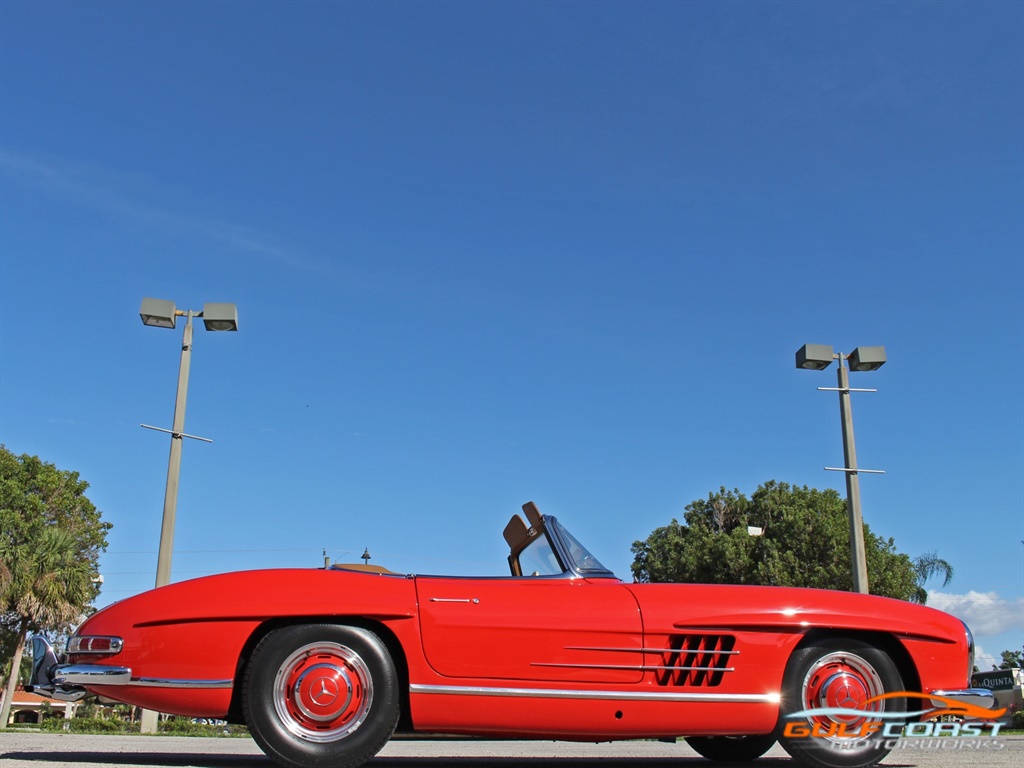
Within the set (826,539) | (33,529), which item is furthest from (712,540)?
(33,529)

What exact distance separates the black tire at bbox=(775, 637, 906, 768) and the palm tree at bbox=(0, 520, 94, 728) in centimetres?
2141

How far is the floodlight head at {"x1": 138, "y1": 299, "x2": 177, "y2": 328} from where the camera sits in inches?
511

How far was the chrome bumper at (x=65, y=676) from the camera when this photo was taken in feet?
12.1

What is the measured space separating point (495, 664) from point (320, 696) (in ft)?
2.40

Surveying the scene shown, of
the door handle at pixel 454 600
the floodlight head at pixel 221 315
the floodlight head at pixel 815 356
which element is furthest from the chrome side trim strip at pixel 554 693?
the floodlight head at pixel 815 356

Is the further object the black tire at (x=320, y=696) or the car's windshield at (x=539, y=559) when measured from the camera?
the car's windshield at (x=539, y=559)

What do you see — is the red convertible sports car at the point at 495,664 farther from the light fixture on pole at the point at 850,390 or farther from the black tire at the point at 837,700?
A: the light fixture on pole at the point at 850,390

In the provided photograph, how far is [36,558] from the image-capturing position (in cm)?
2175

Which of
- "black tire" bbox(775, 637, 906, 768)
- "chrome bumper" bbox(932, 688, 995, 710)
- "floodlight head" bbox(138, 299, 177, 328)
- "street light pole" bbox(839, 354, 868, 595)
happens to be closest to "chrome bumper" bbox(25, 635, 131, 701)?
"black tire" bbox(775, 637, 906, 768)

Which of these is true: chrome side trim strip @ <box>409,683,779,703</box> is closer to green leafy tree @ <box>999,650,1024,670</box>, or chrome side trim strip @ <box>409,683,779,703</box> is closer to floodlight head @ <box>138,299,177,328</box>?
floodlight head @ <box>138,299,177,328</box>

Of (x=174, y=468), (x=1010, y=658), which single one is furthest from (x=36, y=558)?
(x=1010, y=658)

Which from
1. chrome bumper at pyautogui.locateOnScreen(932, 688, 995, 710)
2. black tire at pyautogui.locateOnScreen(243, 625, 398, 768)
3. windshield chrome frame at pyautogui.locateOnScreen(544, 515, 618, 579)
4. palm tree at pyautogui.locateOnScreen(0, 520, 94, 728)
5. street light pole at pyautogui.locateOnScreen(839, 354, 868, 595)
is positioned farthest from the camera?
palm tree at pyautogui.locateOnScreen(0, 520, 94, 728)

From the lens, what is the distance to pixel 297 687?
371 centimetres

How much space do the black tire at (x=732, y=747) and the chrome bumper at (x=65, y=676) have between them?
2.91 metres
